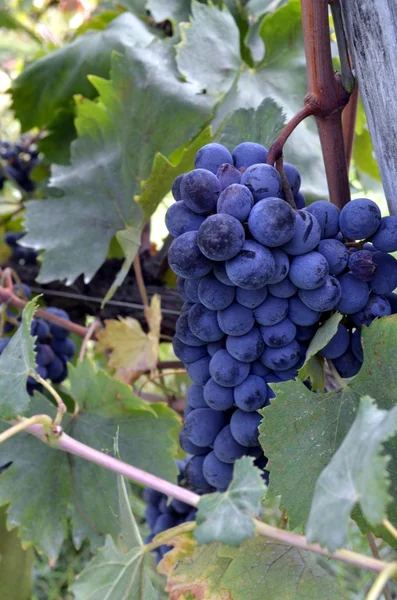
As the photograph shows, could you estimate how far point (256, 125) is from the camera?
0.60 meters

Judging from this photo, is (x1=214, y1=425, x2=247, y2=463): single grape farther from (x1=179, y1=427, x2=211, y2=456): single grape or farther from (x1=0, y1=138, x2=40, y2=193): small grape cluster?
(x1=0, y1=138, x2=40, y2=193): small grape cluster

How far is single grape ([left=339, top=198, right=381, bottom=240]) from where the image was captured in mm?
462

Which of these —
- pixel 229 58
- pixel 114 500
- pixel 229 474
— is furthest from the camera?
pixel 229 58

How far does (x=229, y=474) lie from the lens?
0.58 metres

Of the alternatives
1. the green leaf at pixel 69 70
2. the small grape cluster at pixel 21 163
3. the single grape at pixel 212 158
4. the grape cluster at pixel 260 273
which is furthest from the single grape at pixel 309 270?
the small grape cluster at pixel 21 163

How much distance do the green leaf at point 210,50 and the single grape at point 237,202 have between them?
418 millimetres

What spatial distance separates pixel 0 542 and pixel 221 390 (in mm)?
608

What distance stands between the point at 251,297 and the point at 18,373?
0.69 ft

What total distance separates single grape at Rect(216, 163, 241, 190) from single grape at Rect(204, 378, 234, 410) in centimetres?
17

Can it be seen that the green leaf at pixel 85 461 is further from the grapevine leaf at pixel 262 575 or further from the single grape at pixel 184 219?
the single grape at pixel 184 219

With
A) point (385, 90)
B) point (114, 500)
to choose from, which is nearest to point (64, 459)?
point (114, 500)

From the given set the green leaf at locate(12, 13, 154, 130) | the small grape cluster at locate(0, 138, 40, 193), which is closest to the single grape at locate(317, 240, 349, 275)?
the green leaf at locate(12, 13, 154, 130)

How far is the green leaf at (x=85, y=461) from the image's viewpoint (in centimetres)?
73

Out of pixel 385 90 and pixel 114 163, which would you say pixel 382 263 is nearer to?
pixel 385 90
